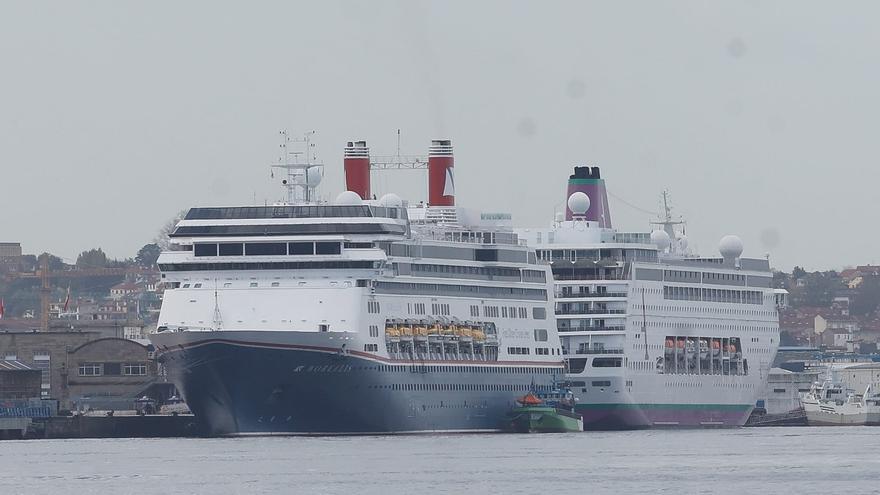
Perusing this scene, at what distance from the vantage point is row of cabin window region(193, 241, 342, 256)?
121375 millimetres

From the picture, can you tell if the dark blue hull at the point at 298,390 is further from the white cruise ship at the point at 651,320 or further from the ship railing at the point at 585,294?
the ship railing at the point at 585,294

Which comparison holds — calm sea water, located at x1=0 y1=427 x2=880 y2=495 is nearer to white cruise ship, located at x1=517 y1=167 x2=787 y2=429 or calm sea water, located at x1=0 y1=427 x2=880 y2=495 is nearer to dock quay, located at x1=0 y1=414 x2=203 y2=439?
dock quay, located at x1=0 y1=414 x2=203 y2=439

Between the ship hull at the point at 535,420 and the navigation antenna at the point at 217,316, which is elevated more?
the navigation antenna at the point at 217,316

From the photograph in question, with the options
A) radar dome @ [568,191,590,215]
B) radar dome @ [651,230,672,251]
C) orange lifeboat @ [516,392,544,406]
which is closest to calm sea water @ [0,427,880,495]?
orange lifeboat @ [516,392,544,406]

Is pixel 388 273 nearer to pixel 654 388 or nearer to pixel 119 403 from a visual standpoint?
pixel 654 388

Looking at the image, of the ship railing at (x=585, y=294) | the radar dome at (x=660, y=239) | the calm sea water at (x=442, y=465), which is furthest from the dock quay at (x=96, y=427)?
the radar dome at (x=660, y=239)

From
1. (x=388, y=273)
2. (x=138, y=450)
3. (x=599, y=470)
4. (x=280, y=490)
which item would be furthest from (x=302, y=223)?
(x=280, y=490)

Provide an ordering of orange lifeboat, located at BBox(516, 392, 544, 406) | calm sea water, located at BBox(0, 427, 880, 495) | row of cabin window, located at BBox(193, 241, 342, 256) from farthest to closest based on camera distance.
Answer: orange lifeboat, located at BBox(516, 392, 544, 406)
row of cabin window, located at BBox(193, 241, 342, 256)
calm sea water, located at BBox(0, 427, 880, 495)

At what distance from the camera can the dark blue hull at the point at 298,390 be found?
117 m

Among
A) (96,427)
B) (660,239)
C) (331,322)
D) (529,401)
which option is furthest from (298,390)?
(660,239)

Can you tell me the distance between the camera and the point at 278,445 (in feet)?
368

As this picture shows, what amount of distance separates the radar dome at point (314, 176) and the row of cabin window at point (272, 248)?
20.6 ft

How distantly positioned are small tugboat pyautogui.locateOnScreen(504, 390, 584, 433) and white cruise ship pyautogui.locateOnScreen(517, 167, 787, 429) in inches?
282

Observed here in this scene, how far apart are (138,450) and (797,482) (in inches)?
1344
